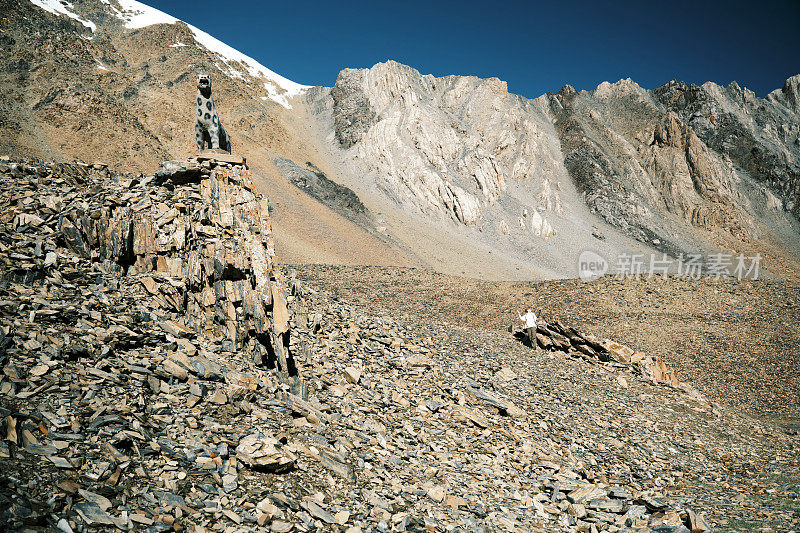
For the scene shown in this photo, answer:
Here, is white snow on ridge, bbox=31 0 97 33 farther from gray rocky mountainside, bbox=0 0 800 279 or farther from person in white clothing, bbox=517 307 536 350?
person in white clothing, bbox=517 307 536 350

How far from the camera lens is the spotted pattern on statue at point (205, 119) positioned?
536 inches

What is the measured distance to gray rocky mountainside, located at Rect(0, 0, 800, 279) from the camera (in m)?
51.2

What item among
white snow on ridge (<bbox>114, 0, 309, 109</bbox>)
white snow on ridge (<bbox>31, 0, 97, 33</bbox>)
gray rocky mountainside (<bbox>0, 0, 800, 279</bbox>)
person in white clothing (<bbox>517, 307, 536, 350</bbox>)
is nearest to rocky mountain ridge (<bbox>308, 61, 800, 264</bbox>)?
gray rocky mountainside (<bbox>0, 0, 800, 279</bbox>)

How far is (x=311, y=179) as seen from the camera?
201 ft

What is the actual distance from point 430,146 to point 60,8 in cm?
7460

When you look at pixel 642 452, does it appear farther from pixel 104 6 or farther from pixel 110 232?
pixel 104 6

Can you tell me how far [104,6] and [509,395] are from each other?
368 feet

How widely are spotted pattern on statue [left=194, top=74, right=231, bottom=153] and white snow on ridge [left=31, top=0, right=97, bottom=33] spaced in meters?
87.6

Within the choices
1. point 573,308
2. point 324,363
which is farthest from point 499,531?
point 573,308

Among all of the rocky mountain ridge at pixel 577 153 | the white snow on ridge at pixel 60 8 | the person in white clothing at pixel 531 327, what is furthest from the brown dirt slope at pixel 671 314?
the white snow on ridge at pixel 60 8

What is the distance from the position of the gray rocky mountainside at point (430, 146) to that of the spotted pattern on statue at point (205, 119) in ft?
92.9

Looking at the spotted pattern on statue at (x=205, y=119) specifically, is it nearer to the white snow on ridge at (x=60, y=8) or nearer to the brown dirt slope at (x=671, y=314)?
the brown dirt slope at (x=671, y=314)

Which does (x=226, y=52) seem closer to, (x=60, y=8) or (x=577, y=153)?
(x=60, y=8)

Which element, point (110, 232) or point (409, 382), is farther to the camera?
point (409, 382)
